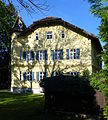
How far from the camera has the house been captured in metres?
38.8

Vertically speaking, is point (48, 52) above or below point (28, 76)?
above

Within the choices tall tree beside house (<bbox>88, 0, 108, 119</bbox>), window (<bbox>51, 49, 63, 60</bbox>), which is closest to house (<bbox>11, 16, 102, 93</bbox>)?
window (<bbox>51, 49, 63, 60</bbox>)

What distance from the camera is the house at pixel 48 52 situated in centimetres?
3881

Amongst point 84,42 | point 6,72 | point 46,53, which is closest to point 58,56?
point 46,53

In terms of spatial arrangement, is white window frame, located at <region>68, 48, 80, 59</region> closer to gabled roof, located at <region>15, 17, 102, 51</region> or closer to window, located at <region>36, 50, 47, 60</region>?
gabled roof, located at <region>15, 17, 102, 51</region>

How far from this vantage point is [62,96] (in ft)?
63.9

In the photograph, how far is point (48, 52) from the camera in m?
40.6

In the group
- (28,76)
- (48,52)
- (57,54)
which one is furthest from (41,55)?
(28,76)

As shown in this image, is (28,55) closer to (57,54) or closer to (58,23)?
(57,54)

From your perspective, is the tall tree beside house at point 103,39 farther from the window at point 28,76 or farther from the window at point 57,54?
the window at point 28,76

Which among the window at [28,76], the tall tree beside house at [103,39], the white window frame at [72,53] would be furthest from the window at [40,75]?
the tall tree beside house at [103,39]

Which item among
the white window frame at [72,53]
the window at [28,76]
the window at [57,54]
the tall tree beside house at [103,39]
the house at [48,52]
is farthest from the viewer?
the window at [28,76]

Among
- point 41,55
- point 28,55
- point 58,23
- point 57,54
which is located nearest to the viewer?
point 57,54

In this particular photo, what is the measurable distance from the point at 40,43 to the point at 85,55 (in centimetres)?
757
